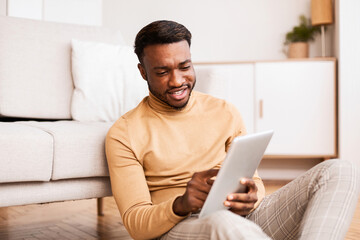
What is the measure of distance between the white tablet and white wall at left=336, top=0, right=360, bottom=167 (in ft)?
7.52

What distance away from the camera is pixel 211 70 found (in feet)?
6.07

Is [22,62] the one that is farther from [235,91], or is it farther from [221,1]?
[221,1]

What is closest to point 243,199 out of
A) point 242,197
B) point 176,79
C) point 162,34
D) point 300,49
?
point 242,197

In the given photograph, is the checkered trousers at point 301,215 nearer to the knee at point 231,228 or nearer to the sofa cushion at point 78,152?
the knee at point 231,228

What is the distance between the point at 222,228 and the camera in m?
0.87

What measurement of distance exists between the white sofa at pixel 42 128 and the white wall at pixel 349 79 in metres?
1.92

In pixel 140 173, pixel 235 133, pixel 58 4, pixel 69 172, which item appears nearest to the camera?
pixel 140 173

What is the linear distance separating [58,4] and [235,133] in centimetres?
211

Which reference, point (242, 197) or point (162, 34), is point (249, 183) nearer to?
point (242, 197)

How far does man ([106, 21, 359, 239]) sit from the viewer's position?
3.25ft

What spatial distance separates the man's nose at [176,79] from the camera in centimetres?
117

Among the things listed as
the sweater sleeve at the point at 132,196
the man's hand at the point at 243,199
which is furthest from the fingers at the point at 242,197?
the sweater sleeve at the point at 132,196

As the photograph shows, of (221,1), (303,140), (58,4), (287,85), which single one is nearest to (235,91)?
(287,85)

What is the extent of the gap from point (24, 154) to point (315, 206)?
84cm
